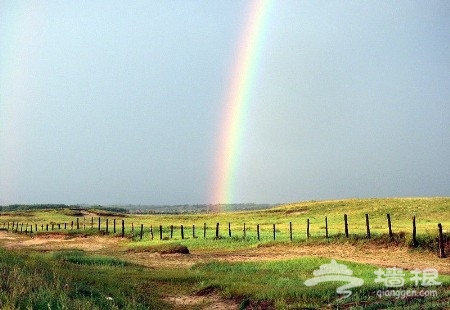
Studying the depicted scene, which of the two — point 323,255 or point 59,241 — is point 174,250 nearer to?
point 323,255

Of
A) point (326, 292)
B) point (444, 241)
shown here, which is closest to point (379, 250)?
point (444, 241)

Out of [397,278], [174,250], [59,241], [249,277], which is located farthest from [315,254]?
[59,241]

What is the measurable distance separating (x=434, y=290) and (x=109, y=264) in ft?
61.9

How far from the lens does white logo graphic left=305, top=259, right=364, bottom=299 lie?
645 inches

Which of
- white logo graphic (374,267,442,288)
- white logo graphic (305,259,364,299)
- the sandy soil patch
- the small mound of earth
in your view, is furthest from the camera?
the sandy soil patch

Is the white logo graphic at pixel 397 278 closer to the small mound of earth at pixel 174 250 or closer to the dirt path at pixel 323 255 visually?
the dirt path at pixel 323 255

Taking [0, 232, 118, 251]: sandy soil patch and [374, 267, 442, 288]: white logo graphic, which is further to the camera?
[0, 232, 118, 251]: sandy soil patch

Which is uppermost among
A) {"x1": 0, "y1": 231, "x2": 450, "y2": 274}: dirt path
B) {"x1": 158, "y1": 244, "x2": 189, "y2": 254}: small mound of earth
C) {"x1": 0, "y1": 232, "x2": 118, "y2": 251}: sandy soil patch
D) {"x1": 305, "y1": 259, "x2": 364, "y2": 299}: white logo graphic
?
{"x1": 305, "y1": 259, "x2": 364, "y2": 299}: white logo graphic

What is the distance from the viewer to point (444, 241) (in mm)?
32031

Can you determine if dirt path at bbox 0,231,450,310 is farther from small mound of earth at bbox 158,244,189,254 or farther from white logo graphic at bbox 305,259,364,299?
white logo graphic at bbox 305,259,364,299

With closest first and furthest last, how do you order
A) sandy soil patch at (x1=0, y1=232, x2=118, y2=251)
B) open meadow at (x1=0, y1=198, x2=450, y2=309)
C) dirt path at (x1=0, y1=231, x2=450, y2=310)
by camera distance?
open meadow at (x1=0, y1=198, x2=450, y2=309) → dirt path at (x1=0, y1=231, x2=450, y2=310) → sandy soil patch at (x1=0, y1=232, x2=118, y2=251)

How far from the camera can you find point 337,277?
19781mm

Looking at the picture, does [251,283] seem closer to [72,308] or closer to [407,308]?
[407,308]

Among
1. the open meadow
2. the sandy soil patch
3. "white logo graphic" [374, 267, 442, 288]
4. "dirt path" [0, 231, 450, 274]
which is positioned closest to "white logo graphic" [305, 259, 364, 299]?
the open meadow
